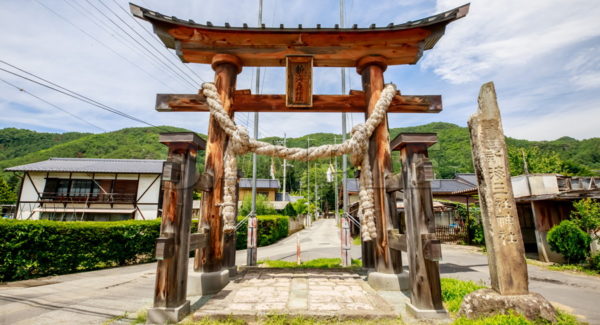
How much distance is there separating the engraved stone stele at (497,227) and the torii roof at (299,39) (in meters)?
1.89

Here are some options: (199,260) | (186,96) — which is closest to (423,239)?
(199,260)

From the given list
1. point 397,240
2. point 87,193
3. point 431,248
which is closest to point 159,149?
point 87,193

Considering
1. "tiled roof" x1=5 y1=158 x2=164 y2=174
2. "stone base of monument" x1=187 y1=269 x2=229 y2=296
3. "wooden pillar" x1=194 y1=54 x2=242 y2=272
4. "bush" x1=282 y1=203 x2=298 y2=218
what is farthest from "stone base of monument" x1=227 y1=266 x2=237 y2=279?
"bush" x1=282 y1=203 x2=298 y2=218

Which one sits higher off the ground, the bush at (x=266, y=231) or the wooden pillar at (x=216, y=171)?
the wooden pillar at (x=216, y=171)

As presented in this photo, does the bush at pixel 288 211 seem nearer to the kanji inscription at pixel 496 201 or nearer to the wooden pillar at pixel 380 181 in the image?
the wooden pillar at pixel 380 181

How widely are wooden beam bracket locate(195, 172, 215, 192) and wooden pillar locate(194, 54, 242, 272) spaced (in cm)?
7

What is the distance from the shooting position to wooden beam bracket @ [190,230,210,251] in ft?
12.0

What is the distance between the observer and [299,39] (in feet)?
16.9

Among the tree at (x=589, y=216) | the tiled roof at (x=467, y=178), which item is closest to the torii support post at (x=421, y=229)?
the tree at (x=589, y=216)

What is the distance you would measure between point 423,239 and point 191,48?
5385mm

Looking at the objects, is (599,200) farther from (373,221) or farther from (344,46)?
(344,46)

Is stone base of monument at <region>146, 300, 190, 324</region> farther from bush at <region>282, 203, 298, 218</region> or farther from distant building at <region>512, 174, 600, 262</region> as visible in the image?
bush at <region>282, 203, 298, 218</region>

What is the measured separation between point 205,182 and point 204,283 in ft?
5.29

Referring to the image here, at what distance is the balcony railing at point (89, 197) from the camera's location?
1825 centimetres
